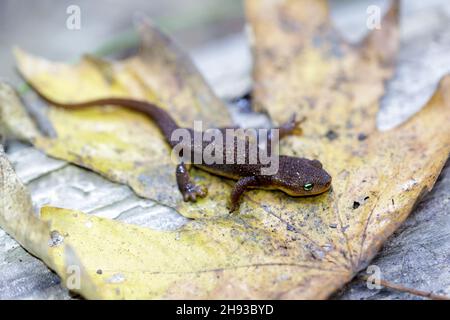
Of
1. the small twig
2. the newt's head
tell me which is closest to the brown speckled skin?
the newt's head

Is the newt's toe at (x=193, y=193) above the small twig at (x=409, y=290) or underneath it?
above

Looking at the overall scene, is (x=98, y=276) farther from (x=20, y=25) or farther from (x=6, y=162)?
(x=20, y=25)

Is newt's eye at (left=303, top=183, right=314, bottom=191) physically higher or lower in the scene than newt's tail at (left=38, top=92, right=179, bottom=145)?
lower

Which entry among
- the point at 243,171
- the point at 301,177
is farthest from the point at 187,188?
the point at 301,177

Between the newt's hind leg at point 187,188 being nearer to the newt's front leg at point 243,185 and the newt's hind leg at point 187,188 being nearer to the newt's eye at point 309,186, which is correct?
the newt's front leg at point 243,185

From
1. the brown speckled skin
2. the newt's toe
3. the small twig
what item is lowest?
the small twig

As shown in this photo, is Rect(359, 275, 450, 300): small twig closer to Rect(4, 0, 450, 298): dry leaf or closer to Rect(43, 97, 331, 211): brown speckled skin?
Rect(4, 0, 450, 298): dry leaf

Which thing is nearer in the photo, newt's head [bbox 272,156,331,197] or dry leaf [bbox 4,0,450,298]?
dry leaf [bbox 4,0,450,298]

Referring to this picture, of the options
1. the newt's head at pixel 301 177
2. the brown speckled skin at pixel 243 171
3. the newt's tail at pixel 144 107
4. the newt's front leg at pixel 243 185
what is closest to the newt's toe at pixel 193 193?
the brown speckled skin at pixel 243 171
